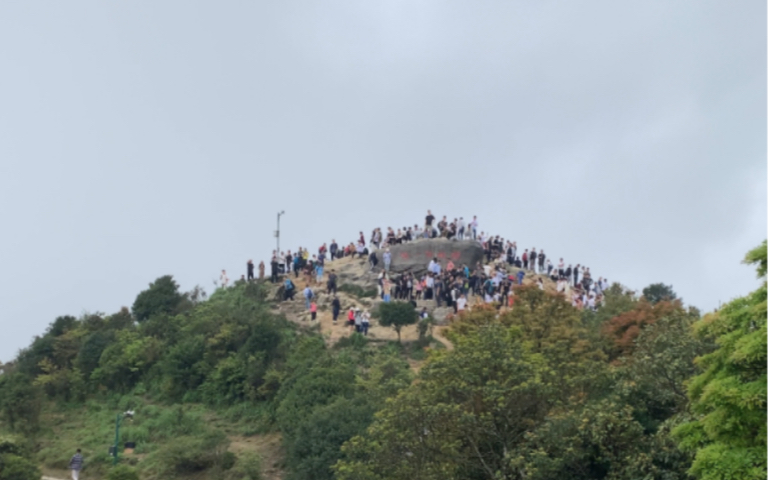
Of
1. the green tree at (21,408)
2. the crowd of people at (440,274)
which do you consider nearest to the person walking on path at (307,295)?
the crowd of people at (440,274)

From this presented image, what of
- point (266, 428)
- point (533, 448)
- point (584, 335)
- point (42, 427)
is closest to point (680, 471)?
point (533, 448)

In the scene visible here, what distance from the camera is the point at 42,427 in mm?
40125

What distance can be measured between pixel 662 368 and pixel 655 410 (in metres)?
1.08

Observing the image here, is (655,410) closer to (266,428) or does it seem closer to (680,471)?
(680,471)

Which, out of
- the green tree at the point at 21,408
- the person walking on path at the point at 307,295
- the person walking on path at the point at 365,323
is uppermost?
the person walking on path at the point at 307,295

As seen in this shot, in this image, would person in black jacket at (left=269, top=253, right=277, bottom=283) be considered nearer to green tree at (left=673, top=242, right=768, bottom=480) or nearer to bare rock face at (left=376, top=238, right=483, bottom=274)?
bare rock face at (left=376, top=238, right=483, bottom=274)

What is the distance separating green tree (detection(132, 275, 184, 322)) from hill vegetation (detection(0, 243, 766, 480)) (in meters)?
0.08

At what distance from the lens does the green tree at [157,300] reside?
5047 cm

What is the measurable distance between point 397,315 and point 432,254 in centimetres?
918

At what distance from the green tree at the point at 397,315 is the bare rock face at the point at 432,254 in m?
7.78

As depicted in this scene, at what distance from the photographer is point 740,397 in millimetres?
14898

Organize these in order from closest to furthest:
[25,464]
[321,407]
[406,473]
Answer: [406,473] < [25,464] < [321,407]

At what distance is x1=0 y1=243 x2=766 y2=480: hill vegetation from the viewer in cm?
1893

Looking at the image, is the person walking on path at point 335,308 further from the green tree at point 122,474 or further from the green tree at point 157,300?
the green tree at point 122,474
